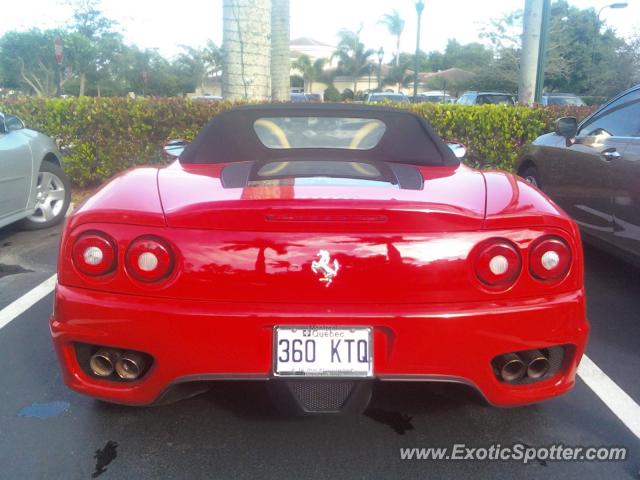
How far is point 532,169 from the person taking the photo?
5.84 meters

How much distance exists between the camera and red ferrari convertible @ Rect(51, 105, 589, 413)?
2.01 m

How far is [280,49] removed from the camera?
36.5 feet

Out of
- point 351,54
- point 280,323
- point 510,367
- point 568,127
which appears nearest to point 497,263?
point 510,367

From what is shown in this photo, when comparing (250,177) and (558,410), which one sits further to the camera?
(558,410)

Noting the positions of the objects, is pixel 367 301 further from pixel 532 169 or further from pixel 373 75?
pixel 373 75

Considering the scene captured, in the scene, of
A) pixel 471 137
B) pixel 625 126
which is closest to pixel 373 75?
pixel 471 137

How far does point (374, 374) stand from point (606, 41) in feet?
149

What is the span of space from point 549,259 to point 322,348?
33.3 inches

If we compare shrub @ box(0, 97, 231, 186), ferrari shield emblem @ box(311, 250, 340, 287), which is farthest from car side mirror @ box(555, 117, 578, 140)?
shrub @ box(0, 97, 231, 186)

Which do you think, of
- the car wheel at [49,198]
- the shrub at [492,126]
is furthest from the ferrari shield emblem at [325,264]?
the shrub at [492,126]

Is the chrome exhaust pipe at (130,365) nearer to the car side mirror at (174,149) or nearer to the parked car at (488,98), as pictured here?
the car side mirror at (174,149)

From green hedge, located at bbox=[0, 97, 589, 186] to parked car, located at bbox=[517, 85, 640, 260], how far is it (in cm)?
309

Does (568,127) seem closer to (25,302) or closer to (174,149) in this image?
(174,149)

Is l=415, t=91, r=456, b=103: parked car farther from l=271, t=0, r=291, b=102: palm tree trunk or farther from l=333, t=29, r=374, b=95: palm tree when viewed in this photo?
l=333, t=29, r=374, b=95: palm tree
